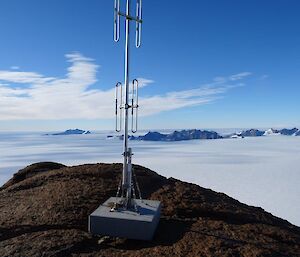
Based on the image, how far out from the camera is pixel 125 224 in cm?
707

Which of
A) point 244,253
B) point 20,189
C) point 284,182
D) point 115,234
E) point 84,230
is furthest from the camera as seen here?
point 284,182

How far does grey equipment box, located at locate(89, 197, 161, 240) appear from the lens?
701cm

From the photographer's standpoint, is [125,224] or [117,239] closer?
[125,224]

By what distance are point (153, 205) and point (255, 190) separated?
42.7 metres

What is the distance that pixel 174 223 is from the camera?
26.7 feet

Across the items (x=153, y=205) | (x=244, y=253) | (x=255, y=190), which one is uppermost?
(x=153, y=205)

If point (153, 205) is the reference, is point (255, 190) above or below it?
below

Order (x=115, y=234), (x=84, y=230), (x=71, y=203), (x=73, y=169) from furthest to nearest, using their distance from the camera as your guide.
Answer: (x=73, y=169) → (x=71, y=203) → (x=84, y=230) → (x=115, y=234)

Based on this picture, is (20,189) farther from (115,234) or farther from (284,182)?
(284,182)

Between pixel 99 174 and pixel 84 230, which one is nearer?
pixel 84 230

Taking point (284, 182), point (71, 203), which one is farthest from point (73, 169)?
point (284, 182)

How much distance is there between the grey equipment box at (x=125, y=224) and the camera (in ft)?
23.0

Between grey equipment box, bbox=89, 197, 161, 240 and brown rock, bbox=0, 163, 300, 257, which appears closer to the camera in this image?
brown rock, bbox=0, 163, 300, 257

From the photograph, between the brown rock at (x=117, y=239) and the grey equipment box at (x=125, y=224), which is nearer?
the brown rock at (x=117, y=239)
